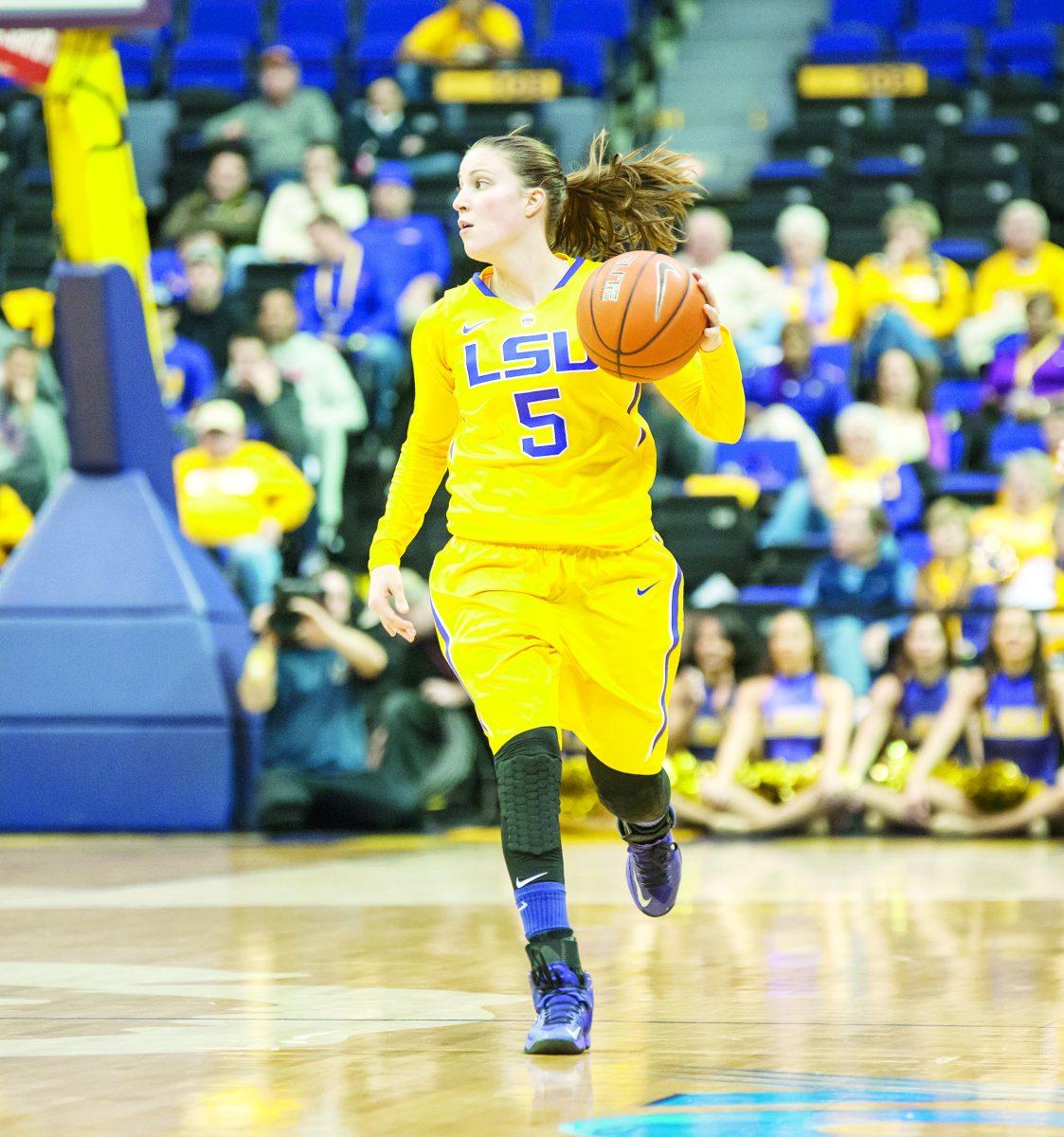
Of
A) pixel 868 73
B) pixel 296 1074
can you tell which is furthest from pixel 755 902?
pixel 868 73

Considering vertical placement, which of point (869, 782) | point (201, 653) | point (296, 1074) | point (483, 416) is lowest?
point (869, 782)

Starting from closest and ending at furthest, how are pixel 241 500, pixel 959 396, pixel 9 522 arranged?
pixel 241 500 < pixel 9 522 < pixel 959 396

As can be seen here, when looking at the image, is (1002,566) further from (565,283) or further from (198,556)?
(565,283)

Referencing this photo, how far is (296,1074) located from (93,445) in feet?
22.6

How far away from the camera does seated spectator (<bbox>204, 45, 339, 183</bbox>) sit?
555 inches

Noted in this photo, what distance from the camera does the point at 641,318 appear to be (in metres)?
3.88

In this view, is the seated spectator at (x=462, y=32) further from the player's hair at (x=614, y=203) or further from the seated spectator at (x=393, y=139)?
the player's hair at (x=614, y=203)

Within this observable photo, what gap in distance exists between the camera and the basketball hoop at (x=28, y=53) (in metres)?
9.27

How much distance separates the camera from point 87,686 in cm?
984

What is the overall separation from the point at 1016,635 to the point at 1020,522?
40.8 inches

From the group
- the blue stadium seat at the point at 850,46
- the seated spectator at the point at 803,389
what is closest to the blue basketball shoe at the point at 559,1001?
the seated spectator at the point at 803,389

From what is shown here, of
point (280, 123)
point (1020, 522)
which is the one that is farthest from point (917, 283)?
point (280, 123)

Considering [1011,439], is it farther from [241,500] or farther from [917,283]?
[241,500]

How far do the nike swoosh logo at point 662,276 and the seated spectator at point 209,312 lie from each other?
27.3ft
